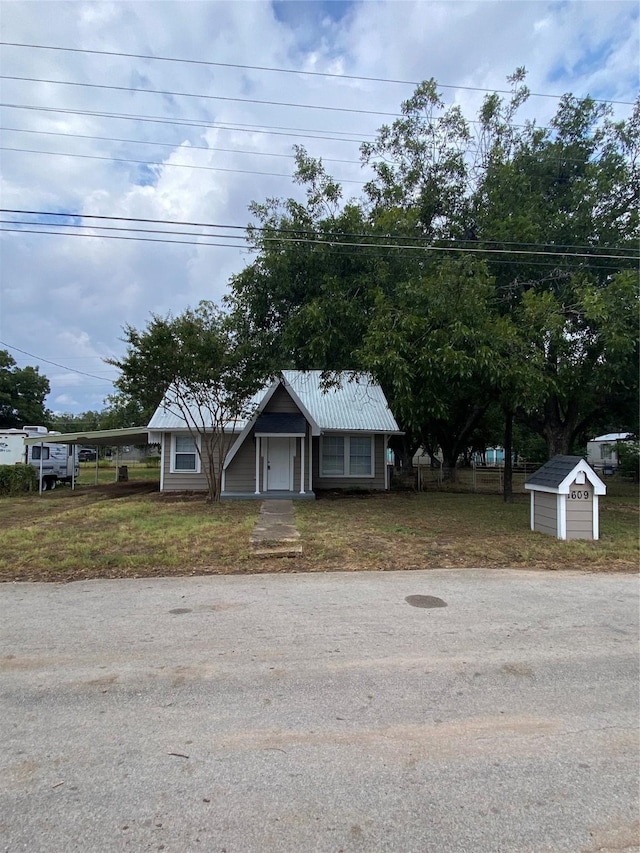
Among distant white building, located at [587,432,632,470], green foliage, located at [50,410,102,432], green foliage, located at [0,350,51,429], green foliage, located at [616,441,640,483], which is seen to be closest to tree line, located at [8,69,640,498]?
green foliage, located at [616,441,640,483]

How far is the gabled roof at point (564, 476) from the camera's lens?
9.06m

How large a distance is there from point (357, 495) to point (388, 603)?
1269cm

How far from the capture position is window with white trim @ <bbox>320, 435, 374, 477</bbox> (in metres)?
20.1

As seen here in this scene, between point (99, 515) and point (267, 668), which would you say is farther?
point (99, 515)

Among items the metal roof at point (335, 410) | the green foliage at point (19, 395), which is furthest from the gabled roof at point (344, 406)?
the green foliage at point (19, 395)

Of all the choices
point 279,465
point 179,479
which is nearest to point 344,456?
point 279,465

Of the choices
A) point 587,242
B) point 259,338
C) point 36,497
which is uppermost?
point 587,242

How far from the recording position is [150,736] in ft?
9.81

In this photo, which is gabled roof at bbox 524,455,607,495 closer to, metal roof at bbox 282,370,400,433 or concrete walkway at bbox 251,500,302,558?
concrete walkway at bbox 251,500,302,558

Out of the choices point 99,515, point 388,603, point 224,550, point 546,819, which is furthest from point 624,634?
point 99,515

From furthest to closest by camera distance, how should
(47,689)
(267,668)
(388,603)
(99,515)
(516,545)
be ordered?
(99,515) → (516,545) → (388,603) → (267,668) → (47,689)

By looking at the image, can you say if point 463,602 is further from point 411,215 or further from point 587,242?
point 587,242

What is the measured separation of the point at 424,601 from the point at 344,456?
48.0 feet

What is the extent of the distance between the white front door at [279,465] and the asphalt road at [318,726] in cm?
1175
